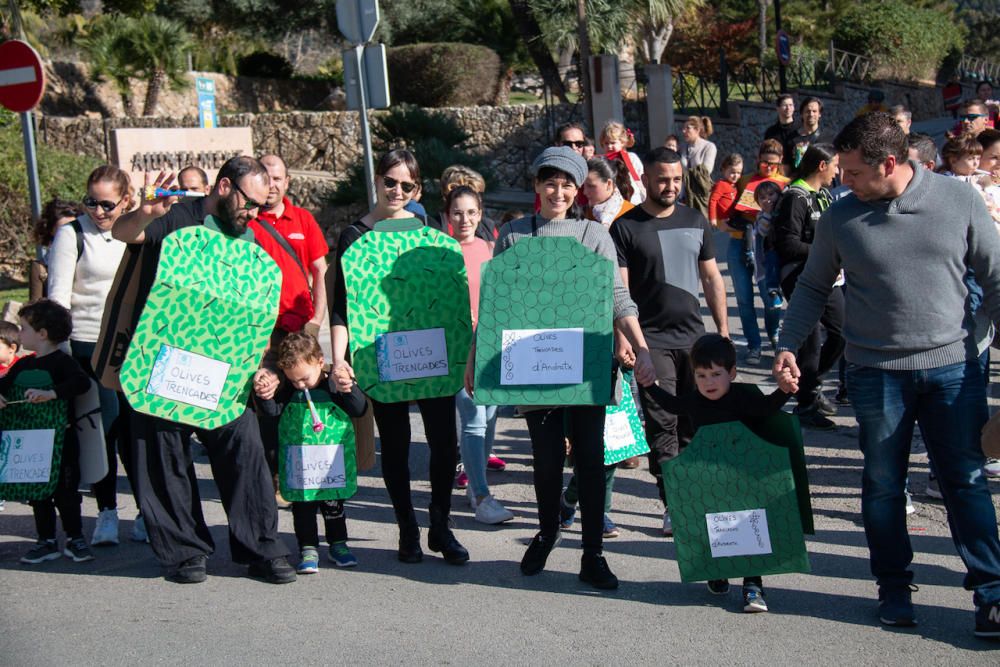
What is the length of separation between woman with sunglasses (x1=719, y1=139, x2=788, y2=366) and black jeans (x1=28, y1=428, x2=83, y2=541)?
559 centimetres

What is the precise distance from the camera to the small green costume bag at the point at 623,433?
574 centimetres

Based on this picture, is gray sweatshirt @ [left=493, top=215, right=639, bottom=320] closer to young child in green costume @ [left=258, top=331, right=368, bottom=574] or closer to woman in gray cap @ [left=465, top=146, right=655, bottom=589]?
woman in gray cap @ [left=465, top=146, right=655, bottom=589]

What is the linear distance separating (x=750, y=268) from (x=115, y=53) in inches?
952

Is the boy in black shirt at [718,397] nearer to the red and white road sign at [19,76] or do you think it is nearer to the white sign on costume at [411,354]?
the white sign on costume at [411,354]

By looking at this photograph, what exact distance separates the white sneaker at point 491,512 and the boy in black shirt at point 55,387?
1.99 metres

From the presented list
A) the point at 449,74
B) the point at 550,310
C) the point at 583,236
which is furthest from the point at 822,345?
the point at 449,74

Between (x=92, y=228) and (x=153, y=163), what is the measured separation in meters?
12.9

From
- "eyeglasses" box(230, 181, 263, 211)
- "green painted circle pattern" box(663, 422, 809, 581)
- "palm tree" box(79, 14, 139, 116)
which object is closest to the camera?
"green painted circle pattern" box(663, 422, 809, 581)

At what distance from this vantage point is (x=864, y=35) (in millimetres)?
32531

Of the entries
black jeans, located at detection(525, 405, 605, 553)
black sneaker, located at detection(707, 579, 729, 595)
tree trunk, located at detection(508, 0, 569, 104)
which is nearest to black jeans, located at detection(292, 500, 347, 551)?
black jeans, located at detection(525, 405, 605, 553)

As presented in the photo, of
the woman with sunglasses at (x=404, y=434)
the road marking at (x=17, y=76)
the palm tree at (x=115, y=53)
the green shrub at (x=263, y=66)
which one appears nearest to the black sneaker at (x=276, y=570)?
the woman with sunglasses at (x=404, y=434)

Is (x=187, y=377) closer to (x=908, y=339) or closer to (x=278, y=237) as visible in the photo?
(x=278, y=237)

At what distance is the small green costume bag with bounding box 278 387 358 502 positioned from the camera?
5.51 m

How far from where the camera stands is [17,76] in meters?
9.55
